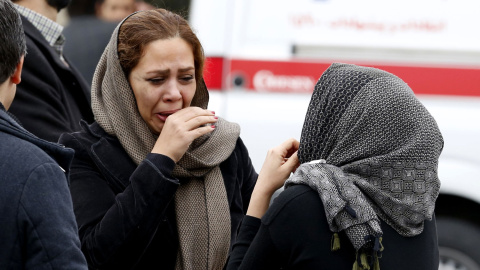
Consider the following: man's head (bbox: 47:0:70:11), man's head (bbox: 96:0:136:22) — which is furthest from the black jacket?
man's head (bbox: 96:0:136:22)

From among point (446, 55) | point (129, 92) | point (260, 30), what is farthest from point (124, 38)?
point (446, 55)

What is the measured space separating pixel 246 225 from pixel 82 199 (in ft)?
1.61

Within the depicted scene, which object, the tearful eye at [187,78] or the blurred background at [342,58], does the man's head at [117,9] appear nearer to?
the blurred background at [342,58]

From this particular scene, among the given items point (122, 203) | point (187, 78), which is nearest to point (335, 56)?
point (187, 78)

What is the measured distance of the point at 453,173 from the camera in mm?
4371

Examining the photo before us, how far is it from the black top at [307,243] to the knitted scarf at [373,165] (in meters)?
0.03

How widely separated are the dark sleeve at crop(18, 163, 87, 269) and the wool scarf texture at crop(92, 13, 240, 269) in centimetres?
65

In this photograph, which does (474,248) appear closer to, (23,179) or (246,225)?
(246,225)

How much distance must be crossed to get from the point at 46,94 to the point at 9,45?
117cm

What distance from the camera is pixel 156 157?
92.8 inches

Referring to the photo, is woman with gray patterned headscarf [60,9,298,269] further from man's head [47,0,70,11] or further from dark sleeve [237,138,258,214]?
man's head [47,0,70,11]

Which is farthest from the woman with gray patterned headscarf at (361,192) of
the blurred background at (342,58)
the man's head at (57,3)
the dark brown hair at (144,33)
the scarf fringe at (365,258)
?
the blurred background at (342,58)

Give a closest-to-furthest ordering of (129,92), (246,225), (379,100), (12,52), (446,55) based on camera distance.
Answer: (12,52) < (379,100) < (246,225) < (129,92) < (446,55)

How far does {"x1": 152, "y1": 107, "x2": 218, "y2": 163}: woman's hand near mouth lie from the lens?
2.39 meters
